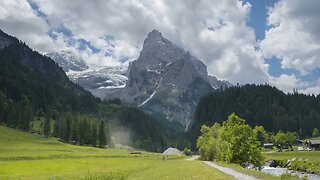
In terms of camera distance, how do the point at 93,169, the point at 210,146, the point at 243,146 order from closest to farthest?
the point at 93,169
the point at 243,146
the point at 210,146

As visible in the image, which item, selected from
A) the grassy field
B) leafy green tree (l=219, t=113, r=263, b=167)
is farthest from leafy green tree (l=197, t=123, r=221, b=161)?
leafy green tree (l=219, t=113, r=263, b=167)

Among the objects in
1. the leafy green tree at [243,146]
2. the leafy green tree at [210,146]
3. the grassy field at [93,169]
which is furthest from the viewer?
the leafy green tree at [210,146]

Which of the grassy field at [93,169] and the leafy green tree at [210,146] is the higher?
the leafy green tree at [210,146]

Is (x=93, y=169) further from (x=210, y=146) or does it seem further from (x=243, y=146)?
(x=210, y=146)

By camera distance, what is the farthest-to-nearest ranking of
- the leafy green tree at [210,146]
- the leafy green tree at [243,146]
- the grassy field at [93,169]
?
the leafy green tree at [210,146], the leafy green tree at [243,146], the grassy field at [93,169]

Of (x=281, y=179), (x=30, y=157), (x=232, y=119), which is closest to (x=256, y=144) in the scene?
(x=232, y=119)

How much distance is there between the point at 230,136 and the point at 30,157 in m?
62.4

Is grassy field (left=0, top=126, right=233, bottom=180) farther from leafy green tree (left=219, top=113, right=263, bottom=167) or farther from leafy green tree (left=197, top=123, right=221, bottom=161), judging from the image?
leafy green tree (left=197, top=123, right=221, bottom=161)

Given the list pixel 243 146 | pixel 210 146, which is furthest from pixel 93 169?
pixel 210 146

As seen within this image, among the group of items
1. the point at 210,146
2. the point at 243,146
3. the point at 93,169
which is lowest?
the point at 93,169

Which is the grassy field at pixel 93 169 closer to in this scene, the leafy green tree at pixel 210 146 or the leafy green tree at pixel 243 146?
the leafy green tree at pixel 243 146

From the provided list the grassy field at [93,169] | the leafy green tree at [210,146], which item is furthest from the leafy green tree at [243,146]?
the leafy green tree at [210,146]

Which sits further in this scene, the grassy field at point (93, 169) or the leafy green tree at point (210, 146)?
the leafy green tree at point (210, 146)

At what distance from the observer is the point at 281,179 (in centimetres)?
4181
